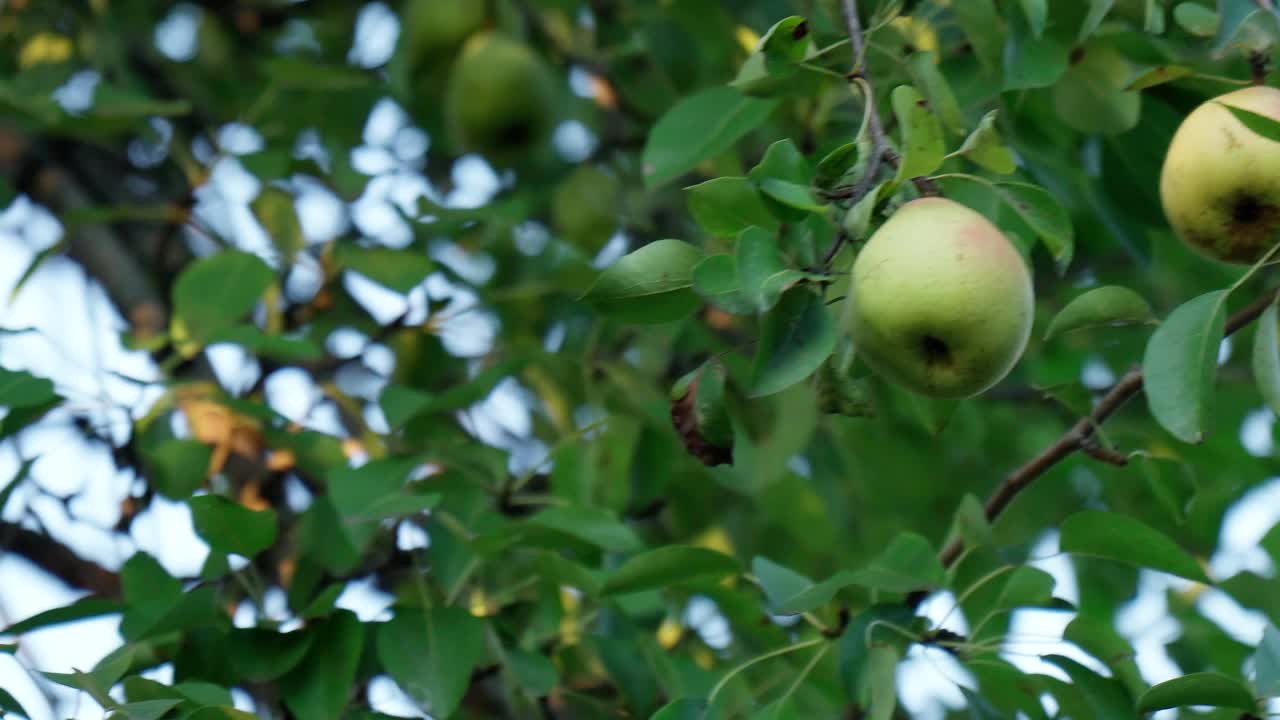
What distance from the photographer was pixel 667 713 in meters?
1.54

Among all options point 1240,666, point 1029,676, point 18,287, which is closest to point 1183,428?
point 1029,676

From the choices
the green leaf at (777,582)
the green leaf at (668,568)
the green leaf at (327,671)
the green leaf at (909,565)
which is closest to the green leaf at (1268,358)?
the green leaf at (909,565)

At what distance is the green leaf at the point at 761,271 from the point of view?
121 centimetres

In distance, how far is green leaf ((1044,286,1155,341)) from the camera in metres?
1.42

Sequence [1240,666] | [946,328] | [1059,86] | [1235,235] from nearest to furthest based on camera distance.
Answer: [946,328] → [1235,235] → [1059,86] → [1240,666]

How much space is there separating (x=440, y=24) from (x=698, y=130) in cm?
133

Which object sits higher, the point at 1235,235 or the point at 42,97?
the point at 1235,235

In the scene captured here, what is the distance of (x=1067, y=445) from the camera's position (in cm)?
164

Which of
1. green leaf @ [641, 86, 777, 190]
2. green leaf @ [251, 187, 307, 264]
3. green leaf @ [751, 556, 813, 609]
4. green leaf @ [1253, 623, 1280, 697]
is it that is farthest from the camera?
green leaf @ [251, 187, 307, 264]

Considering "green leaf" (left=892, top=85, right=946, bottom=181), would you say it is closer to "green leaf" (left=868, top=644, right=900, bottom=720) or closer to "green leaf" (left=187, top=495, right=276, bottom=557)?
"green leaf" (left=868, top=644, right=900, bottom=720)

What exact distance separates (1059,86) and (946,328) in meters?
0.67

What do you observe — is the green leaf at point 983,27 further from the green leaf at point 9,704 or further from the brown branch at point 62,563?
the brown branch at point 62,563

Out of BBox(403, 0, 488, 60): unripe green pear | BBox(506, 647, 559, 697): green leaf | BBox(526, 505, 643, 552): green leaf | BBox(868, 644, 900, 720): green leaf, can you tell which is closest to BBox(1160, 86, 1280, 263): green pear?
BBox(868, 644, 900, 720): green leaf

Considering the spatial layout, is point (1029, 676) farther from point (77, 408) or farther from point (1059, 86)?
point (77, 408)
